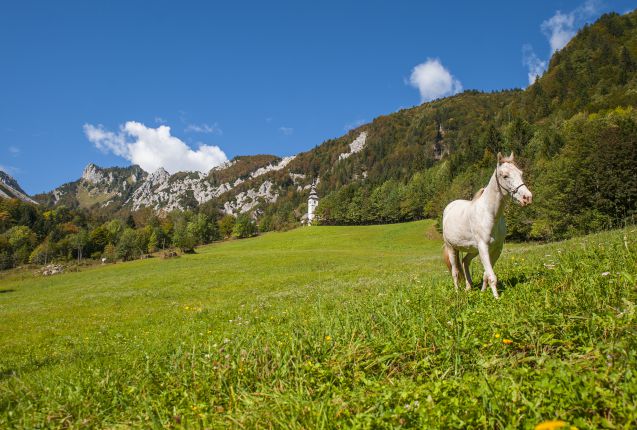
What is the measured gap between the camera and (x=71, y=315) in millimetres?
22312

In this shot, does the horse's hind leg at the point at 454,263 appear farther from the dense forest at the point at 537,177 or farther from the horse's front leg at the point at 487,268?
the dense forest at the point at 537,177

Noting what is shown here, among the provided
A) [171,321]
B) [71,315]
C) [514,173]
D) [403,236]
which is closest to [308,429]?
[514,173]

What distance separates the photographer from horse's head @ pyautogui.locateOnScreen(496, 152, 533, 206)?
7.14 m

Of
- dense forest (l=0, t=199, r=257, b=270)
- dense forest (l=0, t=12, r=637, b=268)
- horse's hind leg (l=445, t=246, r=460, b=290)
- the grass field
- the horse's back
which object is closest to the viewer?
the grass field

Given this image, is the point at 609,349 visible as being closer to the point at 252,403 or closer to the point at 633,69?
the point at 252,403

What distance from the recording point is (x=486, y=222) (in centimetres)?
815

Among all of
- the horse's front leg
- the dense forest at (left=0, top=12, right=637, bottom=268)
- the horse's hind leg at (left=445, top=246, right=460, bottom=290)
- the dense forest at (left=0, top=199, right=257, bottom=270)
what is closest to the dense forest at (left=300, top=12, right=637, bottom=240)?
the dense forest at (left=0, top=12, right=637, bottom=268)

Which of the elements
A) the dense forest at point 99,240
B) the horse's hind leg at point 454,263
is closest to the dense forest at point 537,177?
the dense forest at point 99,240

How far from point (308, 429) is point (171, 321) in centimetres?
1490

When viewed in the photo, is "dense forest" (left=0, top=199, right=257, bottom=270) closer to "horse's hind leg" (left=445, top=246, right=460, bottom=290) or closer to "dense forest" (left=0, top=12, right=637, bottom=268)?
"dense forest" (left=0, top=12, right=637, bottom=268)

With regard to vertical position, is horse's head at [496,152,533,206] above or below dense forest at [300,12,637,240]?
below

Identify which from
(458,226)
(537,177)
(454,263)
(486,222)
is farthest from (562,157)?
(486,222)

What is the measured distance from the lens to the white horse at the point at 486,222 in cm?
741

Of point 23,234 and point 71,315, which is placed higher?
point 23,234
